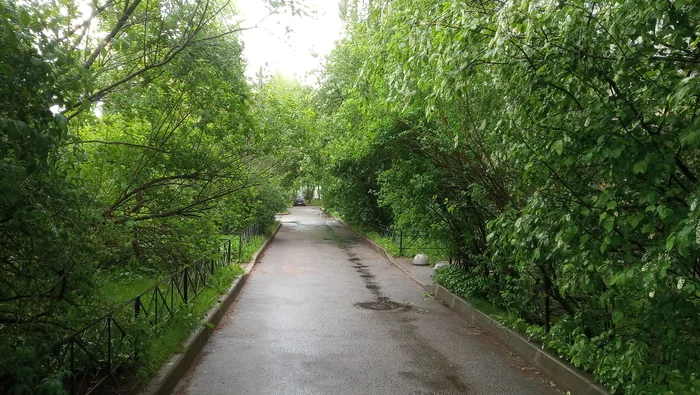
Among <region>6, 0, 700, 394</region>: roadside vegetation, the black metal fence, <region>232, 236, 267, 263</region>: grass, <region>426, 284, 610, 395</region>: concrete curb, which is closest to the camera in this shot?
<region>6, 0, 700, 394</region>: roadside vegetation

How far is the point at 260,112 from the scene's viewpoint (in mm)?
8727

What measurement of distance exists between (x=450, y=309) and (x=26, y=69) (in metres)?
7.80

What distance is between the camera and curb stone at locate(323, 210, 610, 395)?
15.4 ft

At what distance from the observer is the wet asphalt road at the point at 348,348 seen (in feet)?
16.7

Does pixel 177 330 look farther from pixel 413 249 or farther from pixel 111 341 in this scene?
pixel 413 249

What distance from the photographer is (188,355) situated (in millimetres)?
5535

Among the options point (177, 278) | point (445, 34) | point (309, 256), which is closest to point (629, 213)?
point (445, 34)

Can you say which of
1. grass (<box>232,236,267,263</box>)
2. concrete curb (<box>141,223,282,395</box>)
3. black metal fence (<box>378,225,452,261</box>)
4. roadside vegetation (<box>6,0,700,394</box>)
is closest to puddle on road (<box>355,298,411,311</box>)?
black metal fence (<box>378,225,452,261</box>)

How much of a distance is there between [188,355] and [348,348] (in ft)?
6.85

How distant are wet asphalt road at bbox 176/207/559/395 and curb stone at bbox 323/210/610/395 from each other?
0.47 ft

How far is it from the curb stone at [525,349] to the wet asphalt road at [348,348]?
0.14 m

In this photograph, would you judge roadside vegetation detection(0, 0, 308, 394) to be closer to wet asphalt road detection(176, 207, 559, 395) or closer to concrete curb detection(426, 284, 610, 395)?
wet asphalt road detection(176, 207, 559, 395)

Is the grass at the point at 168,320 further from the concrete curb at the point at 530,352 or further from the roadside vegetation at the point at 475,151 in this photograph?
the concrete curb at the point at 530,352

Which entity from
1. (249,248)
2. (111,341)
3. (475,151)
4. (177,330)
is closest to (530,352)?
(475,151)
